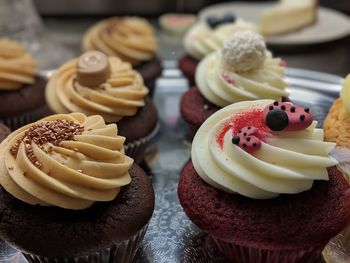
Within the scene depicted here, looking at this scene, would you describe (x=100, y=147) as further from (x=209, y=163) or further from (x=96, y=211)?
(x=209, y=163)

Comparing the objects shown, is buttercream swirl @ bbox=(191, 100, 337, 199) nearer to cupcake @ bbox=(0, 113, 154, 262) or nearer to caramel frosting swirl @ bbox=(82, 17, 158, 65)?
cupcake @ bbox=(0, 113, 154, 262)

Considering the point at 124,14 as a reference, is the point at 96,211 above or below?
above

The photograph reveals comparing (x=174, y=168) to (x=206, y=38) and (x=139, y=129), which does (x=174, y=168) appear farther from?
(x=206, y=38)

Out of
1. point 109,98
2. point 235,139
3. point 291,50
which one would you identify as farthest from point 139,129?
point 291,50

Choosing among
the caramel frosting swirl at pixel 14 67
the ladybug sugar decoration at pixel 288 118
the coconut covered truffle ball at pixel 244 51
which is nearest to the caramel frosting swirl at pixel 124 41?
the caramel frosting swirl at pixel 14 67

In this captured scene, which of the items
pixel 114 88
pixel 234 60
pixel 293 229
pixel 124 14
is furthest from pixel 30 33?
pixel 293 229

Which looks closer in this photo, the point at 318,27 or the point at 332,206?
the point at 332,206

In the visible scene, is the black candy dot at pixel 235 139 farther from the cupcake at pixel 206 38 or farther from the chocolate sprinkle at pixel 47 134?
the cupcake at pixel 206 38
